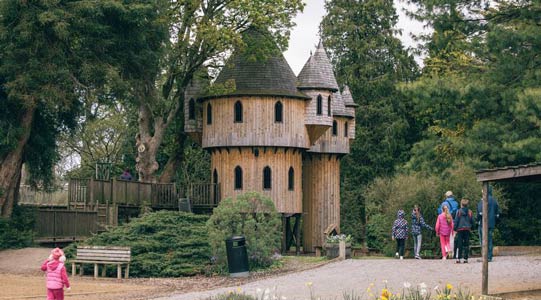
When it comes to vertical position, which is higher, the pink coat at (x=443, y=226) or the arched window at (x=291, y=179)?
the arched window at (x=291, y=179)

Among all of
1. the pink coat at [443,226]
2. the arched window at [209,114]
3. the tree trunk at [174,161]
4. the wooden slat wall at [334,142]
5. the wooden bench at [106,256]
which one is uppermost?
the arched window at [209,114]

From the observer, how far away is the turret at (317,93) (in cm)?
5162

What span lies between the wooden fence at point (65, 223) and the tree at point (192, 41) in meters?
6.10

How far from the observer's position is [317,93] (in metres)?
52.1

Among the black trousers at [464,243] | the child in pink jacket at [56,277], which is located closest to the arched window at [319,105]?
the black trousers at [464,243]

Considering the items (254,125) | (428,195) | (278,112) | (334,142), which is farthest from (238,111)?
(428,195)

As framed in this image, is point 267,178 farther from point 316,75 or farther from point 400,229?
point 400,229

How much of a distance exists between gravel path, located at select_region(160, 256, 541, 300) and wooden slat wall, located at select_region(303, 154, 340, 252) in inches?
848

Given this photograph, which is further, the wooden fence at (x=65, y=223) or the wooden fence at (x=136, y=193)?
the wooden fence at (x=136, y=193)

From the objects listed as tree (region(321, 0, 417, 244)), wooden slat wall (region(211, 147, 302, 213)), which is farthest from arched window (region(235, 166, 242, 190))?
tree (region(321, 0, 417, 244))

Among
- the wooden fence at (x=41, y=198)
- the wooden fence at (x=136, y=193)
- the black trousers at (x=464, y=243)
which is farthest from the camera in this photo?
the wooden fence at (x=41, y=198)

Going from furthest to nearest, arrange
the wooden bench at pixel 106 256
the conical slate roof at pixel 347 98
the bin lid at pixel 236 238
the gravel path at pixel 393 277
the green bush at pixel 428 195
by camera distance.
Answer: the conical slate roof at pixel 347 98 < the green bush at pixel 428 195 < the wooden bench at pixel 106 256 < the bin lid at pixel 236 238 < the gravel path at pixel 393 277

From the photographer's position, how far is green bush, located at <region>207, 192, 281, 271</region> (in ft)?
115

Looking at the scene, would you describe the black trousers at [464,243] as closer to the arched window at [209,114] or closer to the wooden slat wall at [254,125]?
the wooden slat wall at [254,125]
